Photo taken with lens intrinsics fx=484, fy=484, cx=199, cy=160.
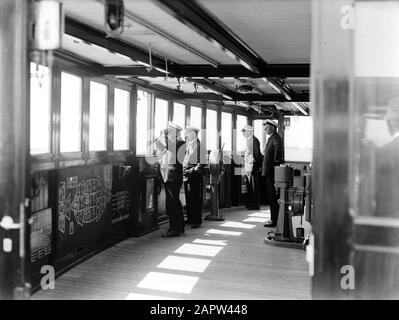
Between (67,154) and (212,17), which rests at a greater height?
(212,17)

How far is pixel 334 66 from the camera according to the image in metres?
2.43

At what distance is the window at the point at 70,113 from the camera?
5703 mm

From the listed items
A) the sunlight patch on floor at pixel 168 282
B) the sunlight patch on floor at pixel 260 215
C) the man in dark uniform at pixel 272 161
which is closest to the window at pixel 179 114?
the man in dark uniform at pixel 272 161

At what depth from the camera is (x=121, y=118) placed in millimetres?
7406

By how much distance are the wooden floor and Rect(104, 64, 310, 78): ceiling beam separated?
7.70 ft

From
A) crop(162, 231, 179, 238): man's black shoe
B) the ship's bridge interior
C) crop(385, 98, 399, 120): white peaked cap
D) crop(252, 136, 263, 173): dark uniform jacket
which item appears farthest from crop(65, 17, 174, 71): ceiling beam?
crop(252, 136, 263, 173): dark uniform jacket

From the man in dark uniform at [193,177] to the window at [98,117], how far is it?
1.97 metres

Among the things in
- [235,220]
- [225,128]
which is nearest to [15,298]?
[235,220]

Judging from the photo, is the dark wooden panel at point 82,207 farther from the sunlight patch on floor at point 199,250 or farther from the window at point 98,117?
the sunlight patch on floor at point 199,250

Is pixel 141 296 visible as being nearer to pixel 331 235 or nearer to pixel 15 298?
pixel 15 298

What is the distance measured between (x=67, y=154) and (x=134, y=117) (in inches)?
85.6

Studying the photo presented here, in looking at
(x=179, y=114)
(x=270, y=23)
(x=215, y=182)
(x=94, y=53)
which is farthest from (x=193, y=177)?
(x=270, y=23)

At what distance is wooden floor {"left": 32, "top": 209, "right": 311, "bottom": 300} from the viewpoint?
4.82 meters

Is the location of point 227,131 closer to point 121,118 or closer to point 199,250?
point 121,118
